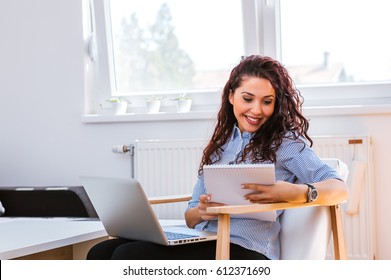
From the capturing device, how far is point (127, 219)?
2.24 m

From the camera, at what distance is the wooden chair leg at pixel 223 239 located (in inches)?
80.6

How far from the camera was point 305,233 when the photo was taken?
2.24 metres

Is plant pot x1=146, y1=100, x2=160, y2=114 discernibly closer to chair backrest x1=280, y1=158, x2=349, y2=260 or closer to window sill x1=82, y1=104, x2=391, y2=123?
window sill x1=82, y1=104, x2=391, y2=123

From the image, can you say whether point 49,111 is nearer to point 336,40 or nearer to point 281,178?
point 336,40

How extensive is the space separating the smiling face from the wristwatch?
12.0 inches

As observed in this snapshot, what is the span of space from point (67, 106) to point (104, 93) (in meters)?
0.22

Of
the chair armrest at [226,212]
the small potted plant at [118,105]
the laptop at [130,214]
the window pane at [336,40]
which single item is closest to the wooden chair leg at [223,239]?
the chair armrest at [226,212]

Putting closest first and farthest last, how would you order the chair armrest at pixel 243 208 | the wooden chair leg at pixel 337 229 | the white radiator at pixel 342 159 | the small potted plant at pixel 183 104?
the chair armrest at pixel 243 208 → the wooden chair leg at pixel 337 229 → the white radiator at pixel 342 159 → the small potted plant at pixel 183 104

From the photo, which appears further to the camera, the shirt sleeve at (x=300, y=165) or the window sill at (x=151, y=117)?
the window sill at (x=151, y=117)

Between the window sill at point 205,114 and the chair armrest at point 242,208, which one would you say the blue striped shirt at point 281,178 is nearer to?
the chair armrest at point 242,208

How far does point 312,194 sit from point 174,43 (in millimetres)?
2106

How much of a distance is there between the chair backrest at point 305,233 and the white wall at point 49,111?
1.62 m

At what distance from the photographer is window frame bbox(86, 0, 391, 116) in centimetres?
364
